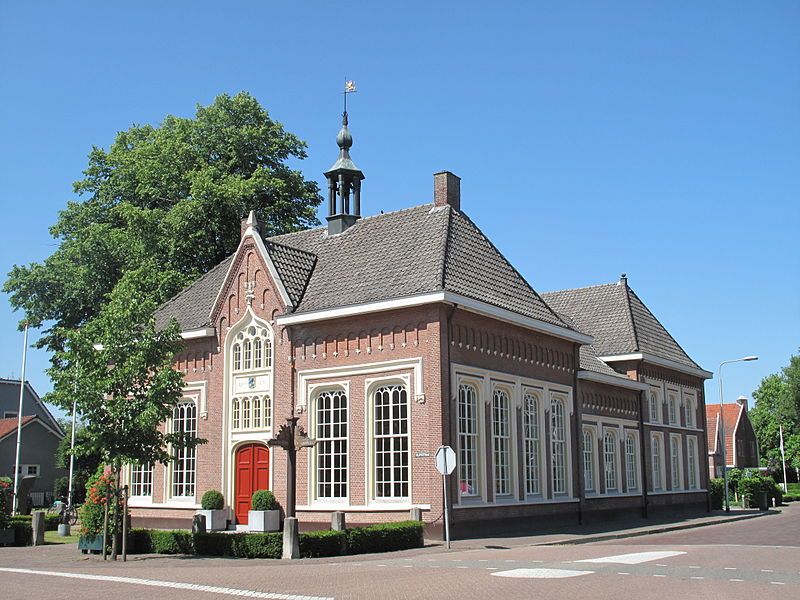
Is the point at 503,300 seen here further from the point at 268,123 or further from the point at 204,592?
the point at 268,123

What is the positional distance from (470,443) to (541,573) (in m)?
10.6

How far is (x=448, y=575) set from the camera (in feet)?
51.1

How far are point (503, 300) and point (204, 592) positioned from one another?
16.3 m

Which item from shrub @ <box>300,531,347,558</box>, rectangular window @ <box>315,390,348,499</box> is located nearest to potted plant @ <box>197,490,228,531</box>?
rectangular window @ <box>315,390,348,499</box>

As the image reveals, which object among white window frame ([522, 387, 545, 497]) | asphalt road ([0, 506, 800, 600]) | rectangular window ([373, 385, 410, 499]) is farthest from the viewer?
white window frame ([522, 387, 545, 497])

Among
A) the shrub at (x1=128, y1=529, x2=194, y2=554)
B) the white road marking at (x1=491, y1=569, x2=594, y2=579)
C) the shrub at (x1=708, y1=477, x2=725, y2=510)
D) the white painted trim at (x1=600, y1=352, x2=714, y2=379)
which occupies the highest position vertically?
the white painted trim at (x1=600, y1=352, x2=714, y2=379)

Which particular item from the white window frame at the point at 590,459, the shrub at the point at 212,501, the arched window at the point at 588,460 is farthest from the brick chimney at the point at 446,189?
the shrub at the point at 212,501

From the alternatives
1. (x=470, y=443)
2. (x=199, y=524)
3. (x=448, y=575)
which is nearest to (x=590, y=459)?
(x=470, y=443)

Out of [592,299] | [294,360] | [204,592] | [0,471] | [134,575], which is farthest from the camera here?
[0,471]

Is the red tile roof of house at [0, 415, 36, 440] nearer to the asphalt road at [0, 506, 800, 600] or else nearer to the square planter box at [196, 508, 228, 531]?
the square planter box at [196, 508, 228, 531]

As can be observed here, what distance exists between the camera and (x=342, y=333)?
26812 millimetres

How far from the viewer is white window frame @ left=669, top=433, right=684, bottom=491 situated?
4131 centimetres

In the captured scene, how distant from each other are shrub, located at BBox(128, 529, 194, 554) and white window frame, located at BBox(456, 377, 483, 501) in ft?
25.1

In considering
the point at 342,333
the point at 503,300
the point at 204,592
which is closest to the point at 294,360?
the point at 342,333
